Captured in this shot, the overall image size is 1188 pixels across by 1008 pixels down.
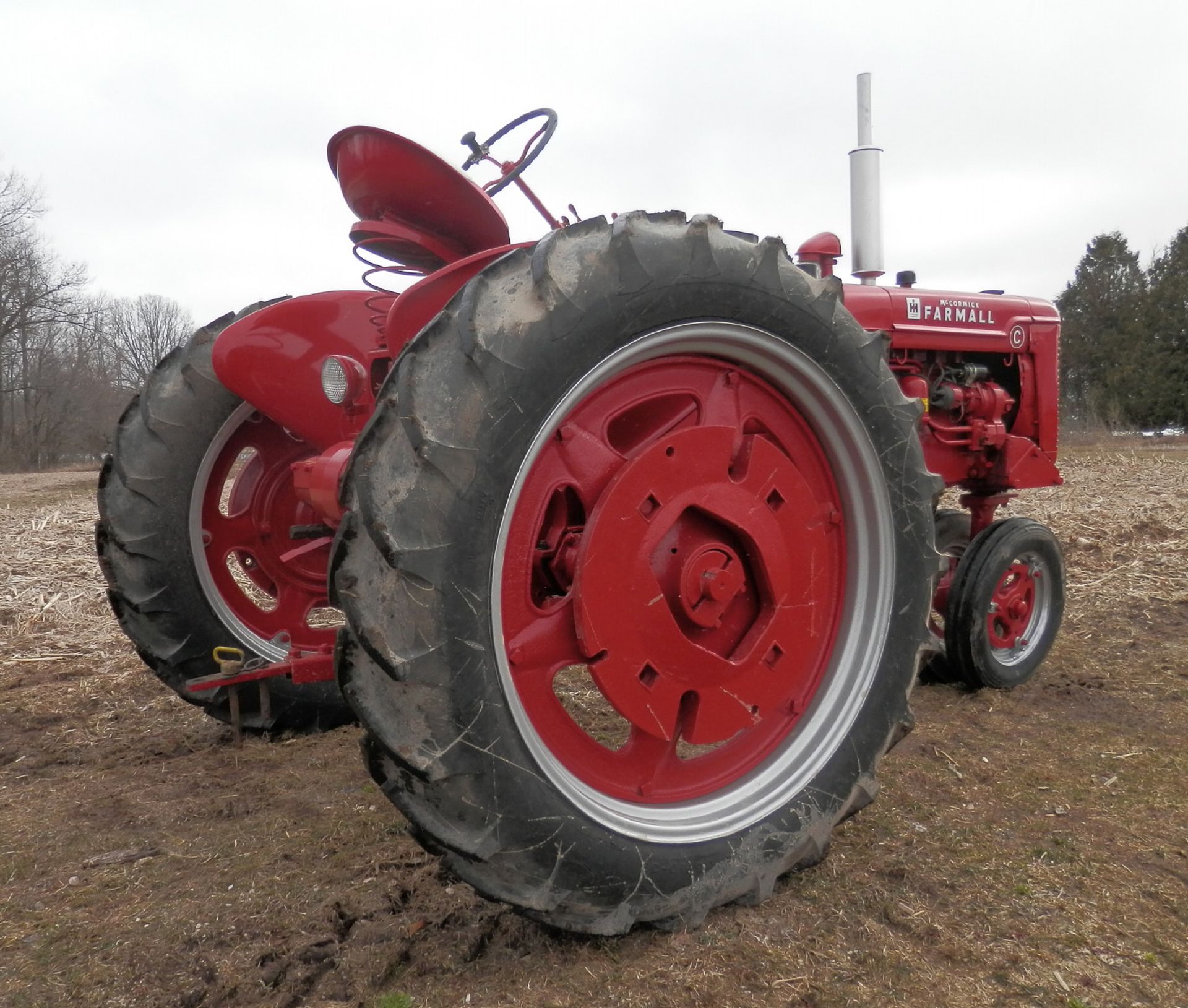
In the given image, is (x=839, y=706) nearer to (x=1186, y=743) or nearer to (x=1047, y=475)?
(x=1186, y=743)

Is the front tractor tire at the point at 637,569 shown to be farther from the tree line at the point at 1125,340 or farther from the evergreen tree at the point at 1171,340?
the evergreen tree at the point at 1171,340

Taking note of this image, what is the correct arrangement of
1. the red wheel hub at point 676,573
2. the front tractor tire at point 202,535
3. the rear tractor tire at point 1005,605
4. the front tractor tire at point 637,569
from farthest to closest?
the rear tractor tire at point 1005,605 → the front tractor tire at point 202,535 → the red wheel hub at point 676,573 → the front tractor tire at point 637,569

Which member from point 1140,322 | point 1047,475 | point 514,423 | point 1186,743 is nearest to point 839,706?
point 514,423

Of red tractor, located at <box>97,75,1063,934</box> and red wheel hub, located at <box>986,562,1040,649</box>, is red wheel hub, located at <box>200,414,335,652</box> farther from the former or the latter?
red wheel hub, located at <box>986,562,1040,649</box>

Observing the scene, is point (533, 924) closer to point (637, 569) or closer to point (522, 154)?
point (637, 569)

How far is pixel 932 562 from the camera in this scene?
1998 mm

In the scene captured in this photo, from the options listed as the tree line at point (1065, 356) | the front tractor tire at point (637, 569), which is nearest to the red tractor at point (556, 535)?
the front tractor tire at point (637, 569)

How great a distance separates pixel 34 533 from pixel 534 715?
6.35 meters

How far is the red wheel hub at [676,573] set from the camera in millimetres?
1626

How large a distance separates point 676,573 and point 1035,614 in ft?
7.69

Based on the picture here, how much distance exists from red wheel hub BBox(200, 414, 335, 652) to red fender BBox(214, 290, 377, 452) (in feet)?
1.51

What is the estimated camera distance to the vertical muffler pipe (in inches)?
139

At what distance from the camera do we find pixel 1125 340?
27141 mm

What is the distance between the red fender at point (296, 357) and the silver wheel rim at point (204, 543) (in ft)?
1.01
